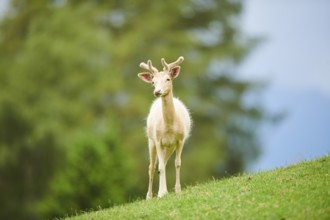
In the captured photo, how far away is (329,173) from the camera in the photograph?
14117 mm

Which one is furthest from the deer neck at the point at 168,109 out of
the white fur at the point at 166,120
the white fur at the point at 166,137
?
the white fur at the point at 166,137

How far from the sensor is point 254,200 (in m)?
13.0

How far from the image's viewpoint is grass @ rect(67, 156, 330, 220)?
12.1 meters

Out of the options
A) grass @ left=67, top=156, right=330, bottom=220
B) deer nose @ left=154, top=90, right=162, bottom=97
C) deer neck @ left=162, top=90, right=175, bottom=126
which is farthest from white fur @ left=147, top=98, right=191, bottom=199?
deer nose @ left=154, top=90, right=162, bottom=97

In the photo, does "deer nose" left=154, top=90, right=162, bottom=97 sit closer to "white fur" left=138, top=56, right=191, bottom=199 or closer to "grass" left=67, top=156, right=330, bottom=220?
"white fur" left=138, top=56, right=191, bottom=199

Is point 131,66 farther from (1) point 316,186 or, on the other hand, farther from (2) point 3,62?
(1) point 316,186

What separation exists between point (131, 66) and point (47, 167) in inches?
456

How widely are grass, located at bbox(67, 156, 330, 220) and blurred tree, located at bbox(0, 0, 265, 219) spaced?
59.1 ft

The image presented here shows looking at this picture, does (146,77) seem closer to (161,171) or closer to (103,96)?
(161,171)

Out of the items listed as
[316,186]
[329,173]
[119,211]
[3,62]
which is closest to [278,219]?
[316,186]

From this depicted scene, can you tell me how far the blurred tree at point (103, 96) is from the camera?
35000 mm

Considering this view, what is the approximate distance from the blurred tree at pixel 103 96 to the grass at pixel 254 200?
1800 centimetres

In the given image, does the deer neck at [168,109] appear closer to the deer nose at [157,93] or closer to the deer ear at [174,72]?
the deer ear at [174,72]

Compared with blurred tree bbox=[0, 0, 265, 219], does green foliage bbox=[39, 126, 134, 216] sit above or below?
below
